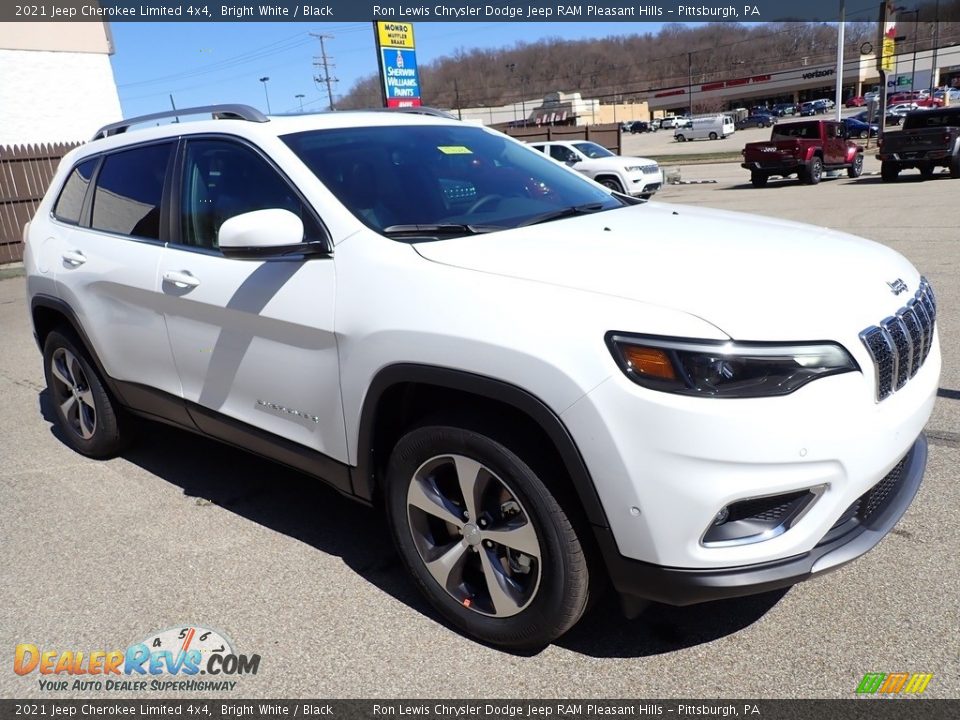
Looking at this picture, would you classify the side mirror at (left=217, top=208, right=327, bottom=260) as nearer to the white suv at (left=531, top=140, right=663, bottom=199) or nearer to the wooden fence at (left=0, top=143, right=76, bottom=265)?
the wooden fence at (left=0, top=143, right=76, bottom=265)

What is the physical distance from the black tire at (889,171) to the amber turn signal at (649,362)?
21308 millimetres

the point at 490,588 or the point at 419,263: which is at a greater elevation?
the point at 419,263

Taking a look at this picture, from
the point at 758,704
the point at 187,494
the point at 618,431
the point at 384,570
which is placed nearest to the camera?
the point at 618,431

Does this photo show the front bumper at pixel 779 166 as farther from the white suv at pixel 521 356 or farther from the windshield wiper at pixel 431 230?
the windshield wiper at pixel 431 230

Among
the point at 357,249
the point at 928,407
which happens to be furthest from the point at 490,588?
the point at 928,407

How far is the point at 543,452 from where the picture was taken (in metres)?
2.40

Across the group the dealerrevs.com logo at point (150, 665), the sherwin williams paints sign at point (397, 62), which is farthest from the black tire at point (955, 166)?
the dealerrevs.com logo at point (150, 665)

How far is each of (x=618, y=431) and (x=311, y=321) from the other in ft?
4.24

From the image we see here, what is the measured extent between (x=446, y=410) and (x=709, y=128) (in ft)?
253

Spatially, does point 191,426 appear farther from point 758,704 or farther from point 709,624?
point 758,704

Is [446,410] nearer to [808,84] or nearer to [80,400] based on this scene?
[80,400]

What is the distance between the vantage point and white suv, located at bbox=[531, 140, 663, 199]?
1989cm

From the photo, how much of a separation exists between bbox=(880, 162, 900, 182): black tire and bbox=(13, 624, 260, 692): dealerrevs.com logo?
21.7m

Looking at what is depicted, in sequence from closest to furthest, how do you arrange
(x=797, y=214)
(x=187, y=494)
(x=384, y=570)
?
1. (x=384, y=570)
2. (x=187, y=494)
3. (x=797, y=214)
